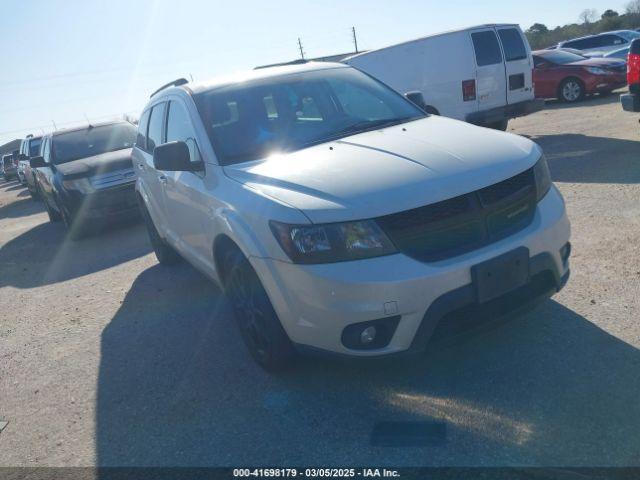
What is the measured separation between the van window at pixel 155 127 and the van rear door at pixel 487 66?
22.7 ft

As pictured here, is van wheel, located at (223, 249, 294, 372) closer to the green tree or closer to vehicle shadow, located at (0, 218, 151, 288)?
vehicle shadow, located at (0, 218, 151, 288)

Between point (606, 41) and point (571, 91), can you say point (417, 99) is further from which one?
point (606, 41)

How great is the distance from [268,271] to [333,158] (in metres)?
0.81

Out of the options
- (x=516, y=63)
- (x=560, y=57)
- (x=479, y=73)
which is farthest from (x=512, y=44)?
(x=560, y=57)

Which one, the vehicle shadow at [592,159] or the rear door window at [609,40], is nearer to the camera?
the vehicle shadow at [592,159]

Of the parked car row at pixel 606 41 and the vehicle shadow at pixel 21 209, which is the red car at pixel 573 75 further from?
the vehicle shadow at pixel 21 209

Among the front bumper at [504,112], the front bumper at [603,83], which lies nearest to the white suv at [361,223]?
the front bumper at [504,112]

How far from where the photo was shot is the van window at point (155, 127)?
209 inches

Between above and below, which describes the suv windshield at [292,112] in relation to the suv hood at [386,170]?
above

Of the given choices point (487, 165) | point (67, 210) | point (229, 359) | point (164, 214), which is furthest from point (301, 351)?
point (67, 210)

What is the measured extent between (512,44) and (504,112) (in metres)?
1.36

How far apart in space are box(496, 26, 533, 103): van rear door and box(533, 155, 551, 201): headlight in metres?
8.10

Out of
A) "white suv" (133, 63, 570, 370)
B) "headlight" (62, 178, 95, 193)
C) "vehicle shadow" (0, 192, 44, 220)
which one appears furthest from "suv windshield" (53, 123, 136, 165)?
"white suv" (133, 63, 570, 370)

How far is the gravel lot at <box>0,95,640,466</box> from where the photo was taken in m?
2.77
